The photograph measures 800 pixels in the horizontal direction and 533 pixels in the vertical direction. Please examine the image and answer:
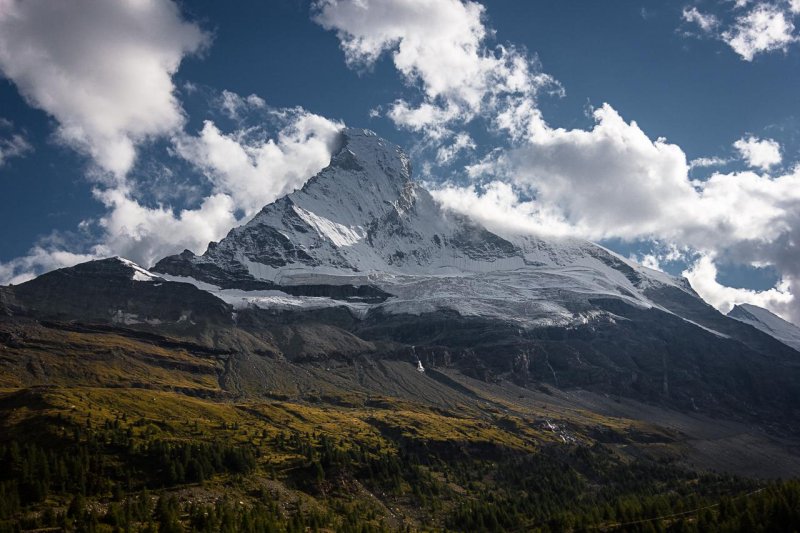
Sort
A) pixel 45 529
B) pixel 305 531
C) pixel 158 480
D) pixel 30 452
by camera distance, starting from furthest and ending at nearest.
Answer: pixel 158 480 → pixel 30 452 → pixel 305 531 → pixel 45 529

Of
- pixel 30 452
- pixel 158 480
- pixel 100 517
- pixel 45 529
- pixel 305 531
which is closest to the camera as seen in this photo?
pixel 45 529

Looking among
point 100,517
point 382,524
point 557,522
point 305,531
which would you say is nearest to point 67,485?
point 100,517

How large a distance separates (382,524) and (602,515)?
205 ft

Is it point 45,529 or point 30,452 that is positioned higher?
point 30,452

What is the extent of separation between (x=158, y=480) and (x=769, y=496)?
165620 millimetres

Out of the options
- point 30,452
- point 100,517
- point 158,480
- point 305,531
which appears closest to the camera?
point 100,517

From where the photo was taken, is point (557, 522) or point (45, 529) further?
→ point (557, 522)

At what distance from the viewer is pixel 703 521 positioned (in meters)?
175

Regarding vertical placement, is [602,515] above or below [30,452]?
below

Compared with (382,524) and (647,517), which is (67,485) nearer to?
(382,524)

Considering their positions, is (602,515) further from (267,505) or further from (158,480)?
(158,480)

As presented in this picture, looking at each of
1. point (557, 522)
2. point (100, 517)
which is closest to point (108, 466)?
point (100, 517)

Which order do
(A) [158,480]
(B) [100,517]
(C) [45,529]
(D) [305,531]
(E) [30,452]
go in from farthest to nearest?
(A) [158,480]
(E) [30,452]
(D) [305,531]
(B) [100,517]
(C) [45,529]

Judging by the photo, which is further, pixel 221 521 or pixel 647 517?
pixel 647 517
